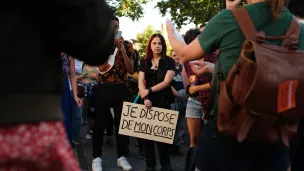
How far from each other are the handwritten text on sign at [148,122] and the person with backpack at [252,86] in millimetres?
3621

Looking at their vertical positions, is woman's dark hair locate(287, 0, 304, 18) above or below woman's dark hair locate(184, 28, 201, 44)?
above

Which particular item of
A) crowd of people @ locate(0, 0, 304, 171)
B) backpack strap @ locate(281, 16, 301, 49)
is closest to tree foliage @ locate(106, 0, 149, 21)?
crowd of people @ locate(0, 0, 304, 171)

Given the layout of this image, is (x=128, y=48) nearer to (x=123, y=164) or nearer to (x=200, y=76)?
(x=123, y=164)

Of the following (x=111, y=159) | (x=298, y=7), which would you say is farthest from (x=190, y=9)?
(x=298, y=7)

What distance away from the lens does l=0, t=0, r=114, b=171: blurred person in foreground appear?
1.20m

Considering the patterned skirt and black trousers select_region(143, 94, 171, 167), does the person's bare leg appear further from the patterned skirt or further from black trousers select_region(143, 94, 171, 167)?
the patterned skirt

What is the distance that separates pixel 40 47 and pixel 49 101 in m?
0.14

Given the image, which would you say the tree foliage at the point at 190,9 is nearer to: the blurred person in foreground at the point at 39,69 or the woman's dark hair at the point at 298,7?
the woman's dark hair at the point at 298,7

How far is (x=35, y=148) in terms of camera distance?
48.8 inches

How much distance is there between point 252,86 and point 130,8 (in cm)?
2040

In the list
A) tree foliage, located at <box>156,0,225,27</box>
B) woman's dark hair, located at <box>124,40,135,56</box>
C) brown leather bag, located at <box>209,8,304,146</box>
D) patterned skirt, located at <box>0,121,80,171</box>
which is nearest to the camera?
patterned skirt, located at <box>0,121,80,171</box>

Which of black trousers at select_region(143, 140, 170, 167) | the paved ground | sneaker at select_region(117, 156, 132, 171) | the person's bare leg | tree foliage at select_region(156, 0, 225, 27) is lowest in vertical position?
the paved ground

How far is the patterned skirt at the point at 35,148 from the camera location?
1197 mm

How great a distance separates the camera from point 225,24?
7.97 ft
